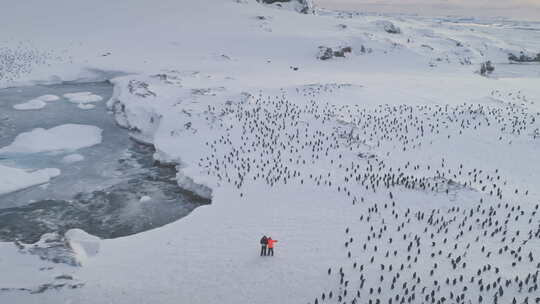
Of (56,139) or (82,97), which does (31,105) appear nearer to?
(82,97)

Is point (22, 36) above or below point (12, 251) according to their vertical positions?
above

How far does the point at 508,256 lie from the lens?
642 inches

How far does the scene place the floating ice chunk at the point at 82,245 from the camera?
1547 cm

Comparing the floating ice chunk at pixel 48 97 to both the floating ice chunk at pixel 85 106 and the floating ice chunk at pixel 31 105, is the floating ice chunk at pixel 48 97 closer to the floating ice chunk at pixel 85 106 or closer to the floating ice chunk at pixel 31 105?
the floating ice chunk at pixel 31 105

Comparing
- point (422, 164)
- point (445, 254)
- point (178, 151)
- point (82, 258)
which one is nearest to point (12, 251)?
point (82, 258)

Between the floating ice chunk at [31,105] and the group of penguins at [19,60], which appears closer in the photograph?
the floating ice chunk at [31,105]

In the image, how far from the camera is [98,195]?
74.6 ft

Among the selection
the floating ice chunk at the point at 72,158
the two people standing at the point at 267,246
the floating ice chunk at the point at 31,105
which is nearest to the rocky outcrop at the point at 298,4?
the floating ice chunk at the point at 31,105

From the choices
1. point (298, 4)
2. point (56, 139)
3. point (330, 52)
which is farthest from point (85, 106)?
point (298, 4)

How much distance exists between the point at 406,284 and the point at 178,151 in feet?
61.8

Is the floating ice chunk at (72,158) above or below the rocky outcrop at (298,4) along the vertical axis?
below

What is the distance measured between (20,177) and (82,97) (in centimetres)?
2065

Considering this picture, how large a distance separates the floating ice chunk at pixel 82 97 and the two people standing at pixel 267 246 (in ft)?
109

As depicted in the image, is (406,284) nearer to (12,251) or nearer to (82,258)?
(82,258)
